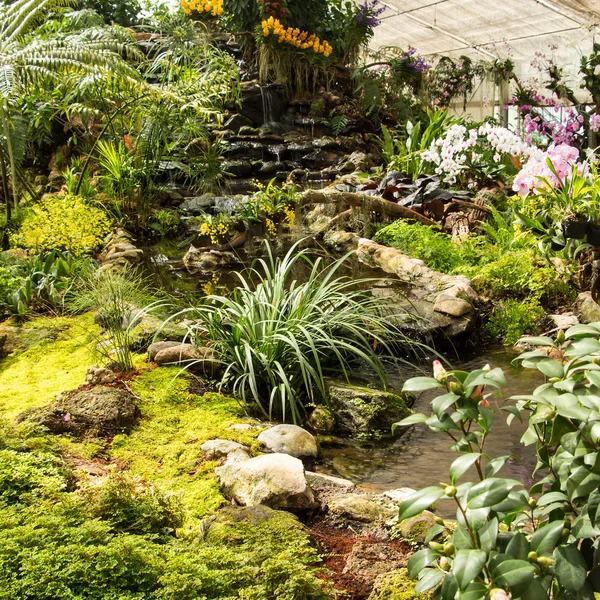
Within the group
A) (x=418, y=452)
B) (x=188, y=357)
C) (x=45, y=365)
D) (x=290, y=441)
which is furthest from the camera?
(x=45, y=365)

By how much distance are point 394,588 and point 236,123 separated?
37.0 feet

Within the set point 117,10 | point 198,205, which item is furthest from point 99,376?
point 117,10

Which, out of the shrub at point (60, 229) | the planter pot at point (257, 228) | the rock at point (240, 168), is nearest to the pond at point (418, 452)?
the shrub at point (60, 229)

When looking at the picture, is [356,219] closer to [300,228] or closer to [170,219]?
[300,228]

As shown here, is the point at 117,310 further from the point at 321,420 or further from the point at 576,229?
the point at 576,229

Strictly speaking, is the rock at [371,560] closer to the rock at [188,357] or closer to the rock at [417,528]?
the rock at [417,528]

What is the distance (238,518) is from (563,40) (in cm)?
1179

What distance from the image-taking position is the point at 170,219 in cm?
812

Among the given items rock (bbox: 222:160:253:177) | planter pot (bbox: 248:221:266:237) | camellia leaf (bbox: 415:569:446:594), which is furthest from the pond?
rock (bbox: 222:160:253:177)

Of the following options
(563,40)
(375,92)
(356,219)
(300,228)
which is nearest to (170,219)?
(300,228)

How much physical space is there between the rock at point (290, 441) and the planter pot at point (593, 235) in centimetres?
275

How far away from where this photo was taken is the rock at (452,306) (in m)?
4.92

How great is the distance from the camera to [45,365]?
412cm

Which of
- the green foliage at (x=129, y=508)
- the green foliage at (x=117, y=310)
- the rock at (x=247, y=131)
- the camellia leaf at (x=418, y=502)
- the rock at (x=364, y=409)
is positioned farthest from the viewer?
the rock at (x=247, y=131)
